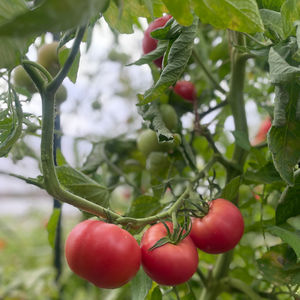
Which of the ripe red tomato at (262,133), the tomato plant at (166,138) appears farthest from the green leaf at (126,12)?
the ripe red tomato at (262,133)

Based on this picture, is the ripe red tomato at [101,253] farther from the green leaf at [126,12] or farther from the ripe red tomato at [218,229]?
the green leaf at [126,12]

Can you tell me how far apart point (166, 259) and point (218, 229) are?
8 cm

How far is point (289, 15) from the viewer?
342 millimetres

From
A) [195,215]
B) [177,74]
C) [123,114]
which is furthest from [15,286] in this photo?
[177,74]

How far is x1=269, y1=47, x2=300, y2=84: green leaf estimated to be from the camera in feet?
0.92

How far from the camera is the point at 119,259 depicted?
32 cm

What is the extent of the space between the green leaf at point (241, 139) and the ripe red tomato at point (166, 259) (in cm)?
18

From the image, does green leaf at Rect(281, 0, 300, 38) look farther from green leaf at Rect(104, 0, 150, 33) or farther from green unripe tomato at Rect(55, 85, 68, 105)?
green unripe tomato at Rect(55, 85, 68, 105)

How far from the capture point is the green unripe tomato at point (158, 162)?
1.97 feet

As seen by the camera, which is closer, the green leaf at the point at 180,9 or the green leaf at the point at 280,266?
the green leaf at the point at 180,9

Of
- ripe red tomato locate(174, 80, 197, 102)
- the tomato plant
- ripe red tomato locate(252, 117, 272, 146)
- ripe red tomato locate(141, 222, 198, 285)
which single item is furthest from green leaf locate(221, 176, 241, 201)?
ripe red tomato locate(252, 117, 272, 146)

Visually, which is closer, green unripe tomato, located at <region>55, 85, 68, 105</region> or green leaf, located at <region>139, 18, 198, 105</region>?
green leaf, located at <region>139, 18, 198, 105</region>

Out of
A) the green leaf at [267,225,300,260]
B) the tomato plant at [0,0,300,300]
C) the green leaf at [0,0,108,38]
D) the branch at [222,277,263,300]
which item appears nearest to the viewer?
the green leaf at [0,0,108,38]

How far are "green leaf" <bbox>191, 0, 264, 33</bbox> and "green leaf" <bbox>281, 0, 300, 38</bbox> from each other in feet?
0.21
